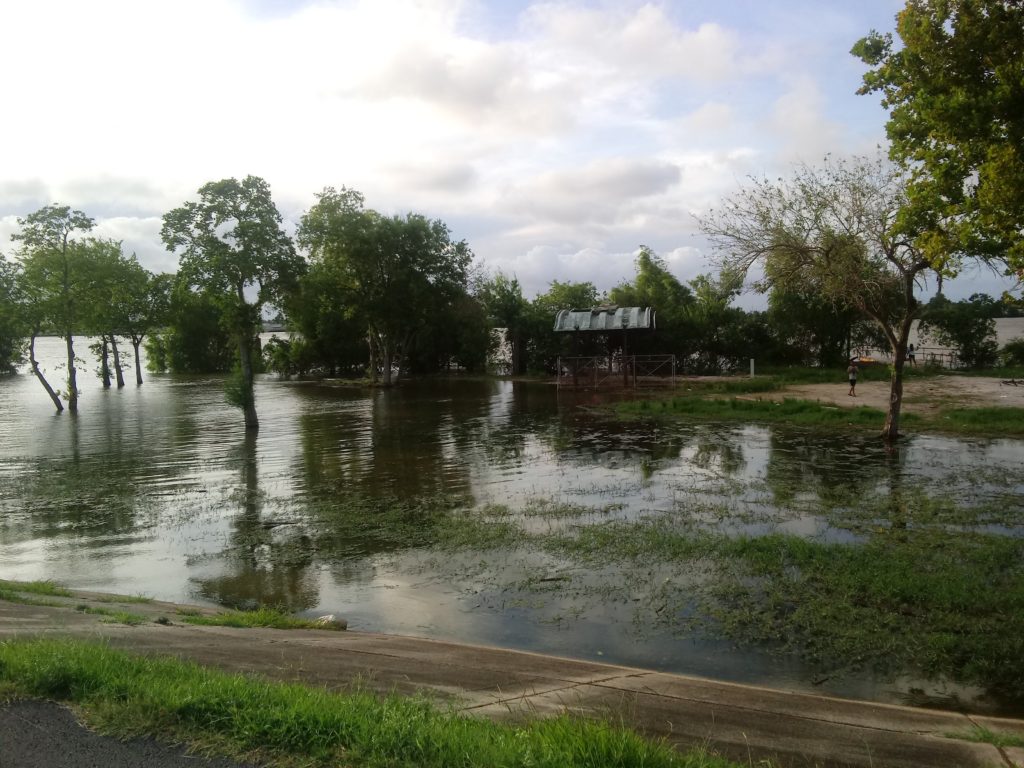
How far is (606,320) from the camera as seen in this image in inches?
1427

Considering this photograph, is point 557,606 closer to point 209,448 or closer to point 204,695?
point 204,695

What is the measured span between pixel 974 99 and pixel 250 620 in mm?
9546

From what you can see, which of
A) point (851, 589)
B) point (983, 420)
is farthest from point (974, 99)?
point (983, 420)

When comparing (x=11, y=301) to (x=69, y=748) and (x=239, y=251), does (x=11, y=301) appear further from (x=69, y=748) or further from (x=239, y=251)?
(x=69, y=748)

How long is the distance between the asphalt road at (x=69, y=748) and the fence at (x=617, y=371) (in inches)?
1255

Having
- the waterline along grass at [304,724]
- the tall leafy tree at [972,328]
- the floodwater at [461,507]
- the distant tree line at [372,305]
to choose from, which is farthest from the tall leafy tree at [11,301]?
the tall leafy tree at [972,328]

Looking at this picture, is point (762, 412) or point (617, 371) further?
point (617, 371)

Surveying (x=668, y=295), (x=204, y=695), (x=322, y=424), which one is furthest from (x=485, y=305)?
(x=204, y=695)

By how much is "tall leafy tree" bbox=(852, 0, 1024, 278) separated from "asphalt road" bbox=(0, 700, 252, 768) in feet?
29.6

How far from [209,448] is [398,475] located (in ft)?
26.2

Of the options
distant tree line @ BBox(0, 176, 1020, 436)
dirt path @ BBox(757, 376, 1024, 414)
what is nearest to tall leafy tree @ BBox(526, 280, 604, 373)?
distant tree line @ BBox(0, 176, 1020, 436)

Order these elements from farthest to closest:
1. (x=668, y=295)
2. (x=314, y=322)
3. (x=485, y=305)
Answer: (x=314, y=322) → (x=485, y=305) → (x=668, y=295)

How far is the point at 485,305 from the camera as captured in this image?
4638cm

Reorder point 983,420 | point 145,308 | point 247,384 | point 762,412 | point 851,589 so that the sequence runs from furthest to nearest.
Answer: point 145,308, point 247,384, point 762,412, point 983,420, point 851,589
